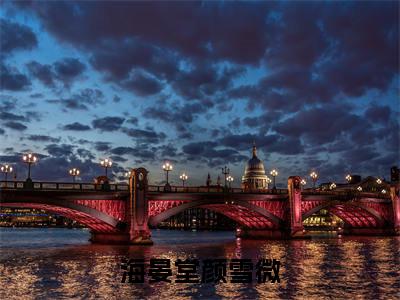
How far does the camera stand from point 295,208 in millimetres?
102375

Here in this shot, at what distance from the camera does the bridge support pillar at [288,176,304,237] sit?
101m

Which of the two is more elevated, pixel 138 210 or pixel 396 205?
pixel 396 205

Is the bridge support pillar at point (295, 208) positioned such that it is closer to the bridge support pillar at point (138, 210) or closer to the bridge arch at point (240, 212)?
the bridge arch at point (240, 212)

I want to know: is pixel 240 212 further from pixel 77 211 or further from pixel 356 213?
pixel 356 213

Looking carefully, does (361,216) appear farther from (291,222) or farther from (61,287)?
(61,287)

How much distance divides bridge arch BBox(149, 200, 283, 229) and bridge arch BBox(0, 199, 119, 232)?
22.0ft

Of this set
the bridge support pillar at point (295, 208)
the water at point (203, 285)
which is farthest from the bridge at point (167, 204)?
the water at point (203, 285)

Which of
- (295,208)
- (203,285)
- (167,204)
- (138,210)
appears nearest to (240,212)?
(295,208)

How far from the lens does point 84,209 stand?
7400cm

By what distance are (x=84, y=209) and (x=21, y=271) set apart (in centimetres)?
2904

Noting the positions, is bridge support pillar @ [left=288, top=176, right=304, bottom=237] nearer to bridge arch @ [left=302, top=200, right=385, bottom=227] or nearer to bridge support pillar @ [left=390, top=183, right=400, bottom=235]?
bridge arch @ [left=302, top=200, right=385, bottom=227]

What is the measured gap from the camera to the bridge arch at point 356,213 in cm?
11669

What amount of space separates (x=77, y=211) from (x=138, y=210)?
8.56m

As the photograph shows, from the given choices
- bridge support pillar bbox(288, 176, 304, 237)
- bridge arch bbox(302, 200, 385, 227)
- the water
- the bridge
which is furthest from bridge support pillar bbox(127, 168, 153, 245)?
bridge arch bbox(302, 200, 385, 227)
